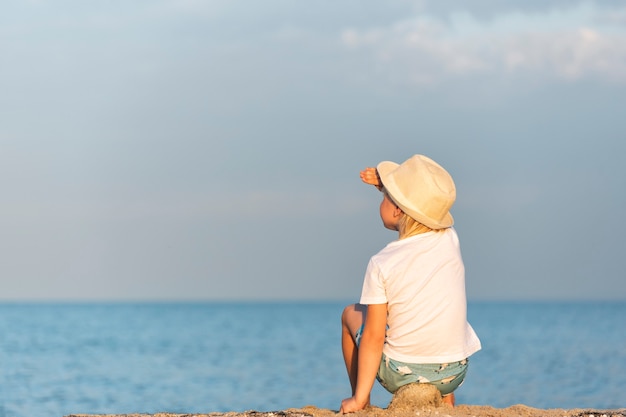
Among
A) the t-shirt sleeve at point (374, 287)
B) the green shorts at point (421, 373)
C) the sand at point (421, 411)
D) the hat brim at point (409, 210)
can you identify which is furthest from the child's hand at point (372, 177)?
the sand at point (421, 411)

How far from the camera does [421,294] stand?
433cm

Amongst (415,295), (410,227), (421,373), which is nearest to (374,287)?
(415,295)

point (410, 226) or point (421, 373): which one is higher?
point (410, 226)

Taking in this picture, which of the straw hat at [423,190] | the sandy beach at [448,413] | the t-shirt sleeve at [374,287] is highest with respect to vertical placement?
the straw hat at [423,190]

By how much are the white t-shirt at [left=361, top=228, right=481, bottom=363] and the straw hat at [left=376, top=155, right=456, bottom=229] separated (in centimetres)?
11

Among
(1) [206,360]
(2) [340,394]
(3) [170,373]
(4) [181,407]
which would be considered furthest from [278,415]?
(1) [206,360]

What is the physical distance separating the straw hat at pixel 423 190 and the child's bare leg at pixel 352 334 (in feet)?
2.04

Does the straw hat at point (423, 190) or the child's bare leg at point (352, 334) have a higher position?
the straw hat at point (423, 190)

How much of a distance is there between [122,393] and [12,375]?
3.34m

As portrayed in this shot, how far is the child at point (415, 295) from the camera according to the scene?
14.1 feet

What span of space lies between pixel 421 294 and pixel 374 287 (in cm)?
24

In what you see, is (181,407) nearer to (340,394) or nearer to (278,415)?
(340,394)

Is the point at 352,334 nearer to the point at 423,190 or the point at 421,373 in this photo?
the point at 421,373

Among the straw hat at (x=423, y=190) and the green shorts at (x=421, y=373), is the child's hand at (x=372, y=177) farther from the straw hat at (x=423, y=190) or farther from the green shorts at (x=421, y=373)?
the green shorts at (x=421, y=373)
